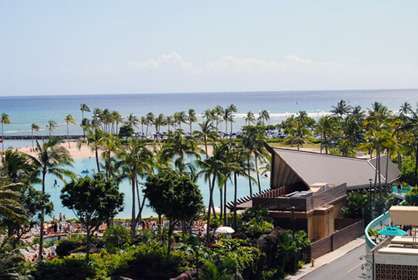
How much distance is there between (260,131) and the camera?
221 feet

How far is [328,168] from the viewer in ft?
206

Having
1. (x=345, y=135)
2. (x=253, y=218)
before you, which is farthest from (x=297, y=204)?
(x=345, y=135)

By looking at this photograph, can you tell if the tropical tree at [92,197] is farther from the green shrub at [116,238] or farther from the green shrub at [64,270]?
the green shrub at [116,238]

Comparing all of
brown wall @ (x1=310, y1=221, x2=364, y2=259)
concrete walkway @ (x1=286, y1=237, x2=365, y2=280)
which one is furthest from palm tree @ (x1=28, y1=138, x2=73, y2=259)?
brown wall @ (x1=310, y1=221, x2=364, y2=259)

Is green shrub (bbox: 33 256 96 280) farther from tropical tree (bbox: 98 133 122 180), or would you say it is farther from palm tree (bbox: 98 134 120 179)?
palm tree (bbox: 98 134 120 179)

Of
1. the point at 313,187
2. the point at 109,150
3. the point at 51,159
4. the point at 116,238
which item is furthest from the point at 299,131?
the point at 51,159

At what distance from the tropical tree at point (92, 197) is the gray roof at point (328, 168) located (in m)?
23.3

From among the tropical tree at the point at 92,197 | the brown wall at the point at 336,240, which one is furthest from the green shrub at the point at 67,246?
the brown wall at the point at 336,240

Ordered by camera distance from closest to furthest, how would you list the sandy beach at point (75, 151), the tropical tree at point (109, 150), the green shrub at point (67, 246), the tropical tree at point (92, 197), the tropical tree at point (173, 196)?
the tropical tree at point (92, 197)
the tropical tree at point (173, 196)
the green shrub at point (67, 246)
the tropical tree at point (109, 150)
the sandy beach at point (75, 151)

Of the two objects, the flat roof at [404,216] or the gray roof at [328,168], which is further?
the gray roof at [328,168]

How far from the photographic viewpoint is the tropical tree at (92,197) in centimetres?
3631

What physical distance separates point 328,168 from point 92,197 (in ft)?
105

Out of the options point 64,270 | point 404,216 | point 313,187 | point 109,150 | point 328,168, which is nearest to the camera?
point 404,216

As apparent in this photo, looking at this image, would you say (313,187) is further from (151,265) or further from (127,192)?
(127,192)
